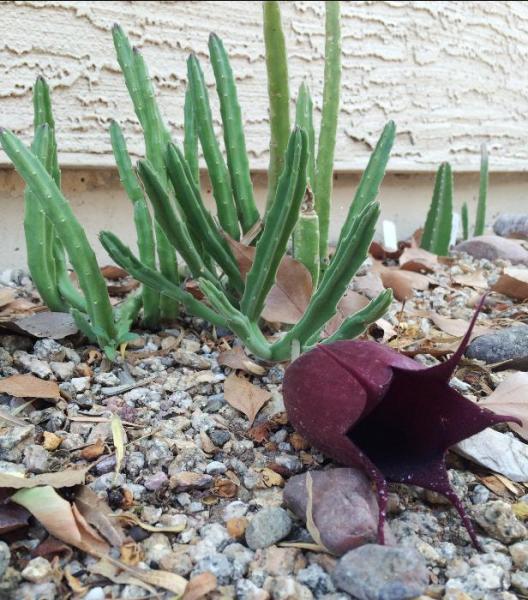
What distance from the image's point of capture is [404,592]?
0.51 m

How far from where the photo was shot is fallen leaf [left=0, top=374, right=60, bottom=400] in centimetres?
80

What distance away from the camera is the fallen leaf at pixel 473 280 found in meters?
1.46

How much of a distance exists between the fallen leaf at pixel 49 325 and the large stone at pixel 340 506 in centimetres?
48

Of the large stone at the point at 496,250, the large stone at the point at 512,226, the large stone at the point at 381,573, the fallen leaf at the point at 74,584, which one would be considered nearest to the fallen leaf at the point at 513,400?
the large stone at the point at 381,573

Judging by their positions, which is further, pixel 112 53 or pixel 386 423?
pixel 112 53

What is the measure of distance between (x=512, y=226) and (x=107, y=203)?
148cm

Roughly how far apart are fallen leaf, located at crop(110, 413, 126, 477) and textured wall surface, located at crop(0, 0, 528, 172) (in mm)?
873

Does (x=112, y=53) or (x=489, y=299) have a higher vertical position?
(x=112, y=53)

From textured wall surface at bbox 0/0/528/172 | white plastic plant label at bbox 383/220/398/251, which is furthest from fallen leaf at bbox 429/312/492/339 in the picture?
textured wall surface at bbox 0/0/528/172

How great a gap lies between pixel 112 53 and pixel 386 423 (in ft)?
4.01

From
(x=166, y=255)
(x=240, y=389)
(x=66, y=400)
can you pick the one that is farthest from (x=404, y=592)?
(x=166, y=255)

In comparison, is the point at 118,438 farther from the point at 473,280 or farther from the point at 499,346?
the point at 473,280

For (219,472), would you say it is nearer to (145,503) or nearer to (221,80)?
(145,503)

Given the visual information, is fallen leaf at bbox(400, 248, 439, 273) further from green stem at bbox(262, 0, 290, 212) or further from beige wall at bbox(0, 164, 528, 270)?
green stem at bbox(262, 0, 290, 212)
